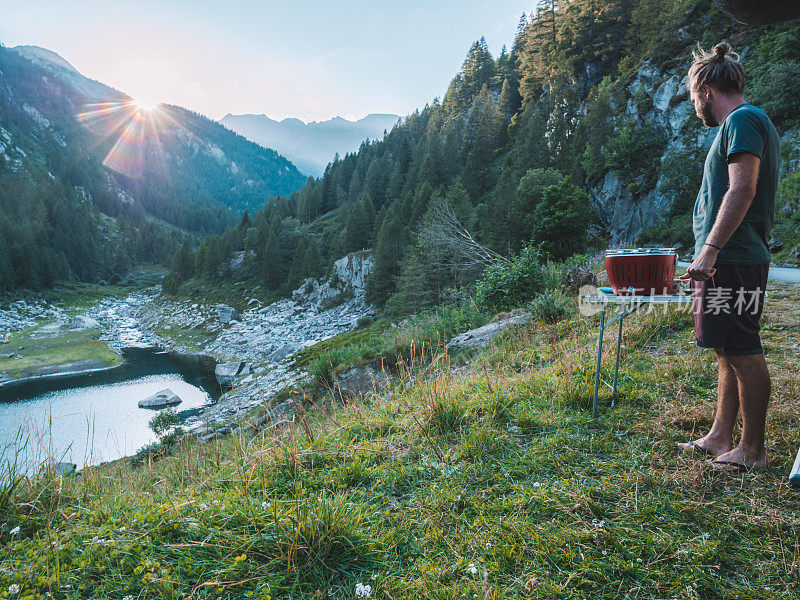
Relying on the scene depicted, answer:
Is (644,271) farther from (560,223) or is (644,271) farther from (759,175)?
(560,223)

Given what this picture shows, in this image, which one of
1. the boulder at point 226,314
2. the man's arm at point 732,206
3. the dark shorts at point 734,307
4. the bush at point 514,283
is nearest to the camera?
the man's arm at point 732,206

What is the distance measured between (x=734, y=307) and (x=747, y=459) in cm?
104

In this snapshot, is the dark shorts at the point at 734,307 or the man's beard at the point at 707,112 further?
the man's beard at the point at 707,112

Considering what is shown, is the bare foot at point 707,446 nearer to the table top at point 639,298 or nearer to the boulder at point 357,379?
the table top at point 639,298

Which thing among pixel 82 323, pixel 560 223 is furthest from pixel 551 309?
pixel 82 323

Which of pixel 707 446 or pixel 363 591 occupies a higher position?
pixel 707 446

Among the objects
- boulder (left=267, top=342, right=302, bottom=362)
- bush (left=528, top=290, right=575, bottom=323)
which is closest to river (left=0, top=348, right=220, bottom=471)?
boulder (left=267, top=342, right=302, bottom=362)

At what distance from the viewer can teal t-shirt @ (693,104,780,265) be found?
7.57ft

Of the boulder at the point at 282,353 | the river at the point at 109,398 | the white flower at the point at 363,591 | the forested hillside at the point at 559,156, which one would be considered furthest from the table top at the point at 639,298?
the boulder at the point at 282,353

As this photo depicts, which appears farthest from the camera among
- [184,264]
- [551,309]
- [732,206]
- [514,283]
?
[184,264]

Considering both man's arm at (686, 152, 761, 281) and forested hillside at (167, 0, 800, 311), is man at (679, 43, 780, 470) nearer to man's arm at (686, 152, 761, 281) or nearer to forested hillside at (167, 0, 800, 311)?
man's arm at (686, 152, 761, 281)

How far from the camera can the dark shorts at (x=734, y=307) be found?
239 centimetres

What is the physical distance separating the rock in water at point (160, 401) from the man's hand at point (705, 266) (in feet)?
130

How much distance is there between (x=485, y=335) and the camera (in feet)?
28.8
